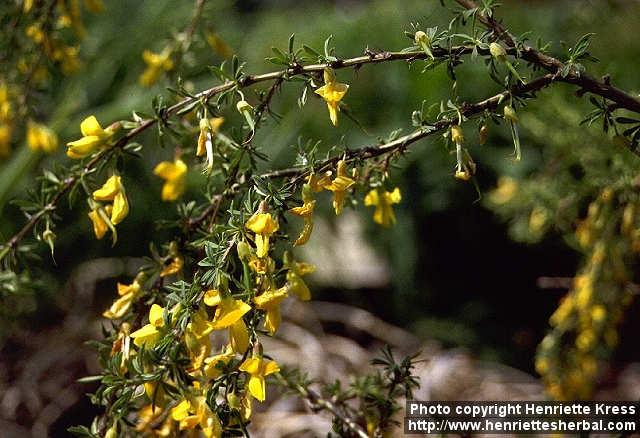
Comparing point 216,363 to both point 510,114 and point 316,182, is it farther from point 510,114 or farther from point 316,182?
point 510,114

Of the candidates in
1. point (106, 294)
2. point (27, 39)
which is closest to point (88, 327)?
point (106, 294)

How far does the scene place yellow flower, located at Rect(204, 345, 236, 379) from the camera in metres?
0.60

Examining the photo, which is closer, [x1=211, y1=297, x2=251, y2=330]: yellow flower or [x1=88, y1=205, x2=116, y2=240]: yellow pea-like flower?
[x1=211, y1=297, x2=251, y2=330]: yellow flower

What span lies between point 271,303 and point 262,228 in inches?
2.5

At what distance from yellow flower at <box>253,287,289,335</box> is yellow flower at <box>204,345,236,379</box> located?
37 millimetres

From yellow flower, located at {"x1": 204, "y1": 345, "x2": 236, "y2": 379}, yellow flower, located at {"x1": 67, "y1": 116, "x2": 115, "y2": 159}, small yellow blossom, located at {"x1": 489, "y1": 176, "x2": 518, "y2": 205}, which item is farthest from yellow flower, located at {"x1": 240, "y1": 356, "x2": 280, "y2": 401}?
small yellow blossom, located at {"x1": 489, "y1": 176, "x2": 518, "y2": 205}

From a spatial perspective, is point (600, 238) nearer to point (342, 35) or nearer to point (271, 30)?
point (342, 35)

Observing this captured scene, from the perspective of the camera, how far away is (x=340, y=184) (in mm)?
626

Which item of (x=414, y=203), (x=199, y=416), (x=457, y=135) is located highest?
(x=414, y=203)

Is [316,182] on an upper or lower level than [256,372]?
upper

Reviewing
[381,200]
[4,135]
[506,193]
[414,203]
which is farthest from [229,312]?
[414,203]

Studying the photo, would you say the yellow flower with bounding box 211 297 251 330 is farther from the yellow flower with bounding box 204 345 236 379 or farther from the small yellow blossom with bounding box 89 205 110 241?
the small yellow blossom with bounding box 89 205 110 241

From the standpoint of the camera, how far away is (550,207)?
122 centimetres

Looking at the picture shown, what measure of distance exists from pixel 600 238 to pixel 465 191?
25.8 inches
